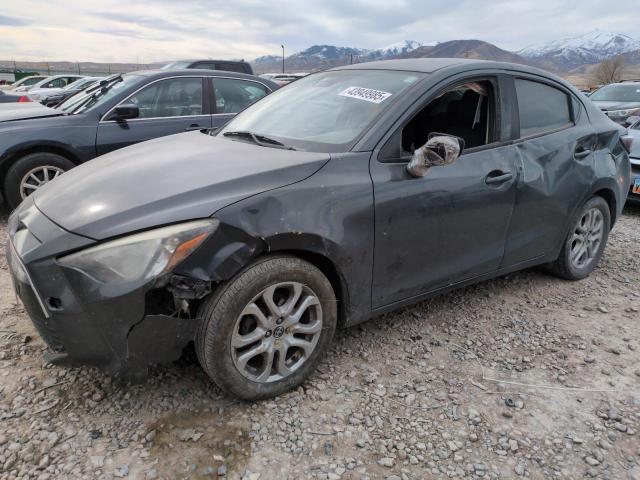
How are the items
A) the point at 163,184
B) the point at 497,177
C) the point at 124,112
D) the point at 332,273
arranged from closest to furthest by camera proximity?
1. the point at 163,184
2. the point at 332,273
3. the point at 497,177
4. the point at 124,112

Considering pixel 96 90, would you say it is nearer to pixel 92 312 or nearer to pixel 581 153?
pixel 92 312

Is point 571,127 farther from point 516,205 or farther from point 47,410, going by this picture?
point 47,410

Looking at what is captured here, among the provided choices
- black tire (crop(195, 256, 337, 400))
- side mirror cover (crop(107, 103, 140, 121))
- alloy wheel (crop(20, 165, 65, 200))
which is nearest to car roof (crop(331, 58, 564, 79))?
black tire (crop(195, 256, 337, 400))

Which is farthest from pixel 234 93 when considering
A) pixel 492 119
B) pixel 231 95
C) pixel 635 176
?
pixel 635 176

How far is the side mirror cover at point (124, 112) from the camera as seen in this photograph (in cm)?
511

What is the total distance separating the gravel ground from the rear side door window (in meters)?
3.51

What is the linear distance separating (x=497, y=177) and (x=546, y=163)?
0.54 meters

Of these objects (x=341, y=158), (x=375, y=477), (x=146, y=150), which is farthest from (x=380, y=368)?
(x=146, y=150)

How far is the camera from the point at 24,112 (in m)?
5.38

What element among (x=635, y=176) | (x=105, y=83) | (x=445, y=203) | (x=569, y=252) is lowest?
(x=569, y=252)

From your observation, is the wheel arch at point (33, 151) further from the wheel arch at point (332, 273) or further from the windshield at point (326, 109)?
the wheel arch at point (332, 273)

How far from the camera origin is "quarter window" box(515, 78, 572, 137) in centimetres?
328

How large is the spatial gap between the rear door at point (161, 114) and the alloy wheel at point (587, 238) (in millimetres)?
3679

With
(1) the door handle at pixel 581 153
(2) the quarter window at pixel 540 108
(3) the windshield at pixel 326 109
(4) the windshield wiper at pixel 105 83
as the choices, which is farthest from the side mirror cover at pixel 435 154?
(4) the windshield wiper at pixel 105 83
